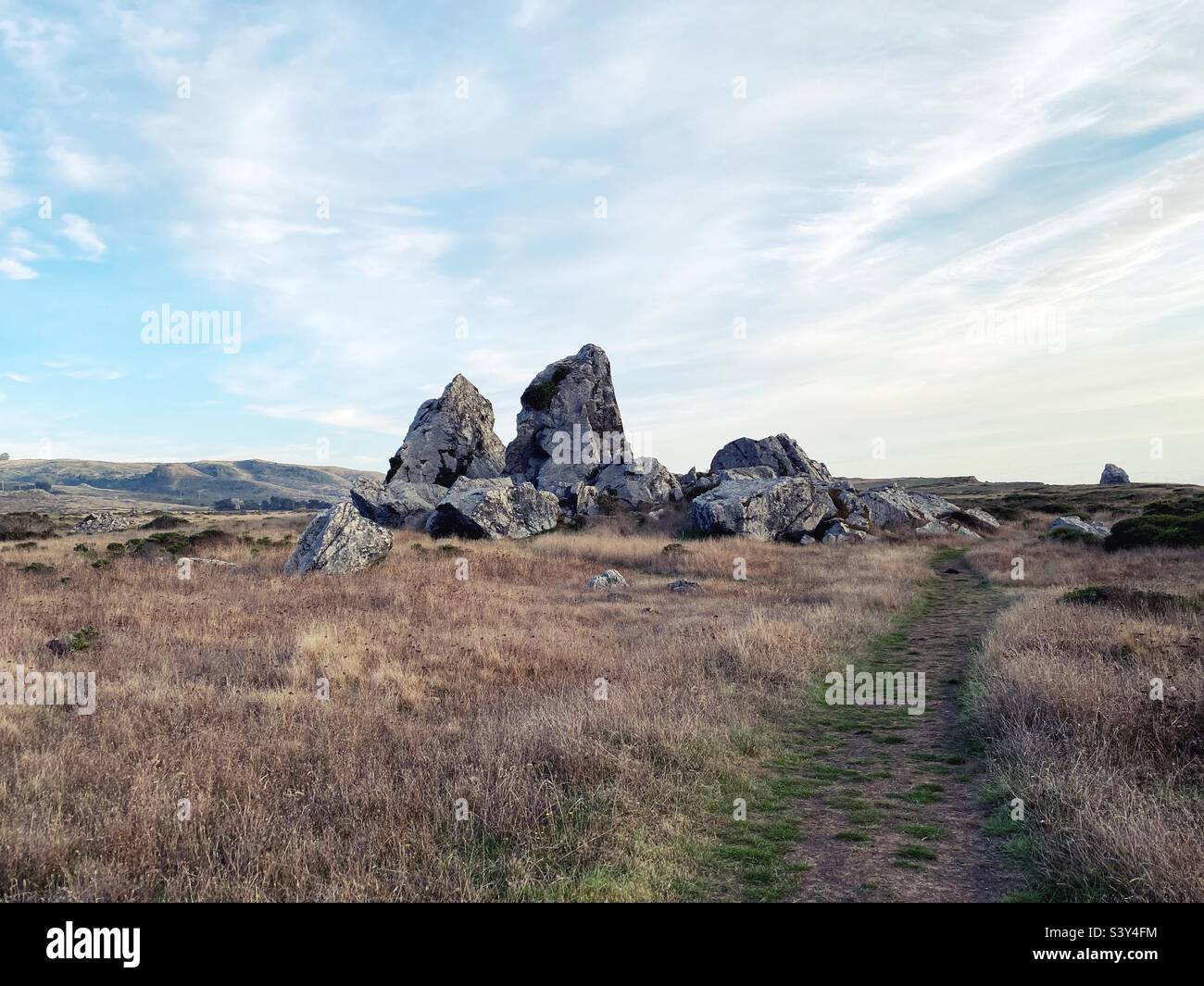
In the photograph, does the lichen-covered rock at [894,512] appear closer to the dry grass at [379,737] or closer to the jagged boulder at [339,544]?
the dry grass at [379,737]

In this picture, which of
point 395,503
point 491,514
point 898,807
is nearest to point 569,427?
point 395,503

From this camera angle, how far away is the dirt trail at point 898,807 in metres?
5.72

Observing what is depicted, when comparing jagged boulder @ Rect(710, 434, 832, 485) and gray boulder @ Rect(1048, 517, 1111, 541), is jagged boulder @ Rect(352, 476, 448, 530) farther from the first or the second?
gray boulder @ Rect(1048, 517, 1111, 541)

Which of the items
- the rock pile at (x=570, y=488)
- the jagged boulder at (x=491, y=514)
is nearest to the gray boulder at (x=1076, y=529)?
the rock pile at (x=570, y=488)

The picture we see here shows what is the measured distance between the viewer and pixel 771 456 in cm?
5169

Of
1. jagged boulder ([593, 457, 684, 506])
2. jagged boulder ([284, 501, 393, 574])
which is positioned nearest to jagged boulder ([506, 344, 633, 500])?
jagged boulder ([593, 457, 684, 506])

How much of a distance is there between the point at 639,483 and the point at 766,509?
36.6 feet

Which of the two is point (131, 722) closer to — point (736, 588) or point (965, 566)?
point (736, 588)

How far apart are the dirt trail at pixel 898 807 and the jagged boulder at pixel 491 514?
2400cm

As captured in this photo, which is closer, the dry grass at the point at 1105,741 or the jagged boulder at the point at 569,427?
the dry grass at the point at 1105,741

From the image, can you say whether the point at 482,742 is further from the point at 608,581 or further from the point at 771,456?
the point at 771,456

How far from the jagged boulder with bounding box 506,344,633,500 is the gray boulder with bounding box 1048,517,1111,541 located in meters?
27.1

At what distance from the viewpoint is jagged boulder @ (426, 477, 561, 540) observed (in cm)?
3440
